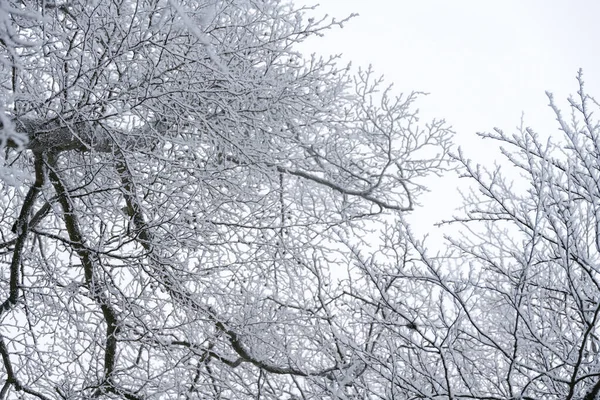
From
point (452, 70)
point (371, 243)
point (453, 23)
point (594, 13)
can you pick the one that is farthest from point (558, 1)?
point (371, 243)

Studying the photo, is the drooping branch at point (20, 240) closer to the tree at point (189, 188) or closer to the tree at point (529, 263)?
the tree at point (189, 188)

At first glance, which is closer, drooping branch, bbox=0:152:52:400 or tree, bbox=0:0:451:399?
tree, bbox=0:0:451:399

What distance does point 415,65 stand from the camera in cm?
11806

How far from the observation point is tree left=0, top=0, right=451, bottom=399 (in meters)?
3.61

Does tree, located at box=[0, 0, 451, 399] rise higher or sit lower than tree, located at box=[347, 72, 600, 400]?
higher

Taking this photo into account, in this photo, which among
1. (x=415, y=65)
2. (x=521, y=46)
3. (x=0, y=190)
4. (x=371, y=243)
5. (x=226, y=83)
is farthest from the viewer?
(x=521, y=46)

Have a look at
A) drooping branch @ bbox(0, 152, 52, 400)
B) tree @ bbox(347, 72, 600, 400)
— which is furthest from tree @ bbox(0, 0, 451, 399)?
tree @ bbox(347, 72, 600, 400)

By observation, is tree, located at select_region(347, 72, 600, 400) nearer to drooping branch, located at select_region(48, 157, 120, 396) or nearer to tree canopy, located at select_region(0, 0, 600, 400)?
tree canopy, located at select_region(0, 0, 600, 400)

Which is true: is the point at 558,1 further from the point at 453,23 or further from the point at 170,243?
the point at 170,243

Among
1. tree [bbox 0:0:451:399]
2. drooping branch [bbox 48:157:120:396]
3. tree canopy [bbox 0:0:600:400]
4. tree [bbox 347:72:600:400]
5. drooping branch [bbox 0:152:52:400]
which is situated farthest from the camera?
drooping branch [bbox 48:157:120:396]

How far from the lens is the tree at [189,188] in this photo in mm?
3605

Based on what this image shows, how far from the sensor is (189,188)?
14.6 ft

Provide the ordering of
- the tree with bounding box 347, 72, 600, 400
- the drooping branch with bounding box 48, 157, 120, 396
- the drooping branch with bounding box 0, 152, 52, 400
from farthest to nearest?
the drooping branch with bounding box 48, 157, 120, 396 < the drooping branch with bounding box 0, 152, 52, 400 < the tree with bounding box 347, 72, 600, 400

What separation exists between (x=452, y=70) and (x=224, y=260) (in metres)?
122
